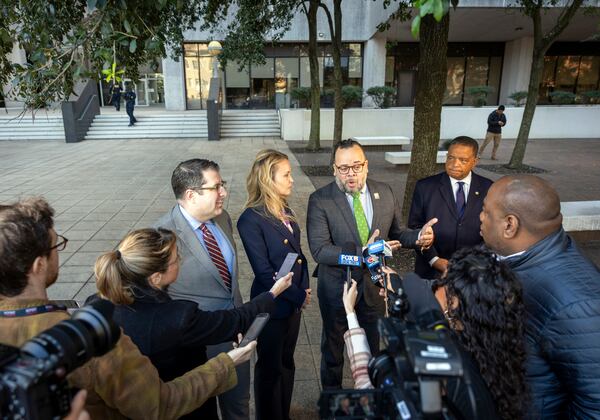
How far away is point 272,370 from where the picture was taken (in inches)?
103

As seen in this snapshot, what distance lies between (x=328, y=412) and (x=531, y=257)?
3.46 ft

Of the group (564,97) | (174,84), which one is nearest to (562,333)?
(564,97)

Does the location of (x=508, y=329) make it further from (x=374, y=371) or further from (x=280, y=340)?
(x=280, y=340)

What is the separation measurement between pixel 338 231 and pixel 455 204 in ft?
3.47

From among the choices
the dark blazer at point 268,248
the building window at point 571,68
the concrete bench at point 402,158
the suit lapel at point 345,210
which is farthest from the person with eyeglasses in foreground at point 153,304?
the building window at point 571,68

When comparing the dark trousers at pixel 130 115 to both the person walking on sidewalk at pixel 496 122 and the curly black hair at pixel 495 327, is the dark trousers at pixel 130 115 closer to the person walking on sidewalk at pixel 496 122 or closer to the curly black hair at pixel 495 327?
the person walking on sidewalk at pixel 496 122

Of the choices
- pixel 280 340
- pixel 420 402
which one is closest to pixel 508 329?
pixel 420 402

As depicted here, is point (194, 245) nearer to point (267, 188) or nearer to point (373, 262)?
point (267, 188)

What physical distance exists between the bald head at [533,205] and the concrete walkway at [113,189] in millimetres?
2043

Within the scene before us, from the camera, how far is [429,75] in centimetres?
504

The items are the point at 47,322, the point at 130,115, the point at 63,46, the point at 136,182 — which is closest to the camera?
the point at 47,322

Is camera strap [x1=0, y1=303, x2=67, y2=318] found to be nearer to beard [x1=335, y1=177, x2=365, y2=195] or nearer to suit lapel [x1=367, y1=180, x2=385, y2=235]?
beard [x1=335, y1=177, x2=365, y2=195]

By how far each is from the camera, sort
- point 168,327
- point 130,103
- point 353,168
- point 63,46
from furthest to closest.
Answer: point 130,103, point 63,46, point 353,168, point 168,327

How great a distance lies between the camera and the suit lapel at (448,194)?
323 centimetres
